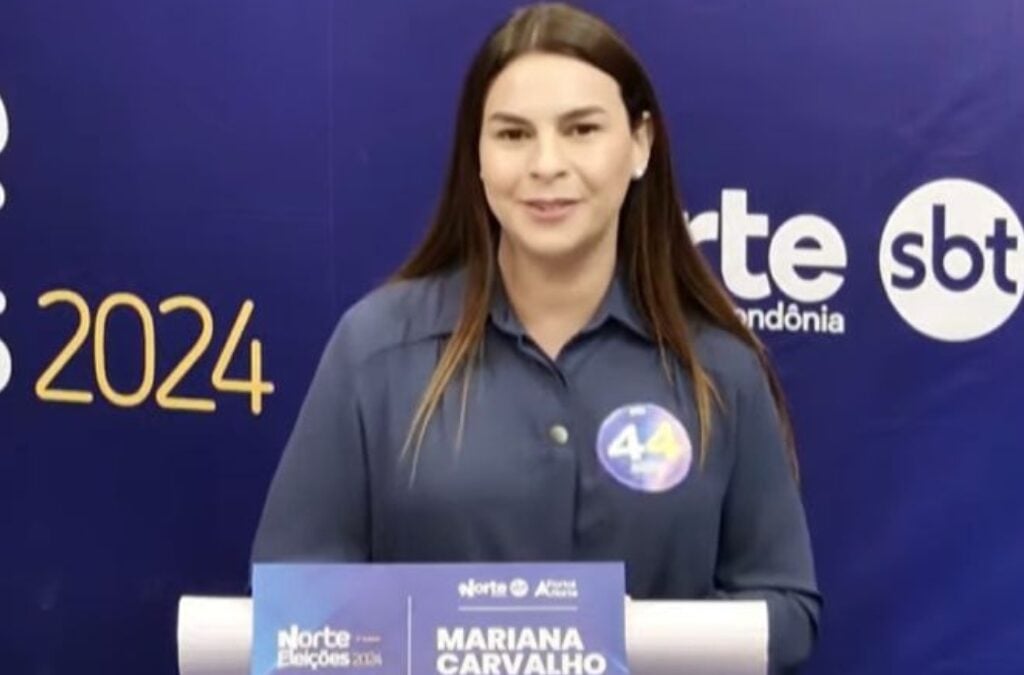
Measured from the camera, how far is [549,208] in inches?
42.9

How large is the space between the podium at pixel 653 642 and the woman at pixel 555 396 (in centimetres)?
17

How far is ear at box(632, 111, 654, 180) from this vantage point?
1153 mm

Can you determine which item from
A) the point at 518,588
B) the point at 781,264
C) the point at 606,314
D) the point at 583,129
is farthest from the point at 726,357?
the point at 781,264

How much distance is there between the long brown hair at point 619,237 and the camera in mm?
1120

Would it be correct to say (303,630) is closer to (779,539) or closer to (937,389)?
(779,539)

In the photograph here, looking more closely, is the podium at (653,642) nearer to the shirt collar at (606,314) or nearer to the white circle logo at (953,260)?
the shirt collar at (606,314)

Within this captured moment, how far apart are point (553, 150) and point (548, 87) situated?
0.15ft

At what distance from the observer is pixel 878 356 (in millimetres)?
1710

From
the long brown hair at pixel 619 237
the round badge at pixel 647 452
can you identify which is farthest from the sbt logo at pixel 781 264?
the round badge at pixel 647 452

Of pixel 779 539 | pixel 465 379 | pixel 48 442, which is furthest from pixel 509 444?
pixel 48 442

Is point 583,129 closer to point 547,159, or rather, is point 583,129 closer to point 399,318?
point 547,159

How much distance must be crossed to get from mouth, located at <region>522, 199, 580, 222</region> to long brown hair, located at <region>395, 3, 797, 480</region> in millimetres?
85

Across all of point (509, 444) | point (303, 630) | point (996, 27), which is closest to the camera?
point (303, 630)

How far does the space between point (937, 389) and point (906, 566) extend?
0.21 metres
